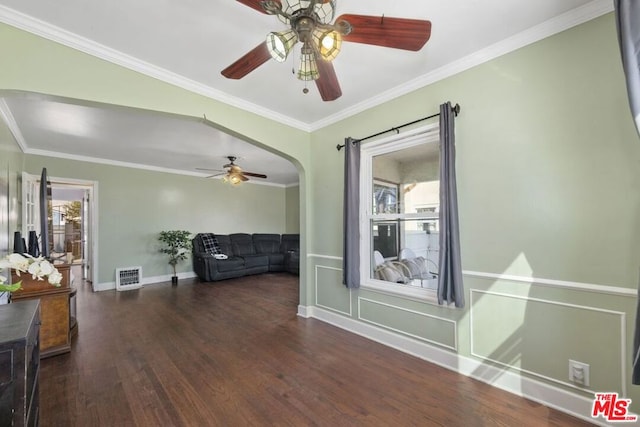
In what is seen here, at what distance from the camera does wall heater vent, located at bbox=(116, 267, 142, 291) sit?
530 cm

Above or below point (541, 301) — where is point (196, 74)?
above

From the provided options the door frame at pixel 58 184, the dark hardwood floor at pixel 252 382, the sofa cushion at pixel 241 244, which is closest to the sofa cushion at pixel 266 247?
the sofa cushion at pixel 241 244

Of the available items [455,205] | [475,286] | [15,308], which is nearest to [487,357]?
[475,286]

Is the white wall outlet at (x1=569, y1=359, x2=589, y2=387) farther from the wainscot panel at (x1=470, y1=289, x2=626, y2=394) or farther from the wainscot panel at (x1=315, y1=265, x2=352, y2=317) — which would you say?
the wainscot panel at (x1=315, y1=265, x2=352, y2=317)

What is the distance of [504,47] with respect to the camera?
209cm

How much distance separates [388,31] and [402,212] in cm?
183

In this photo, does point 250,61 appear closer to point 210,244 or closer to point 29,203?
point 29,203

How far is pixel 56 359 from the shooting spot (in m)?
2.51

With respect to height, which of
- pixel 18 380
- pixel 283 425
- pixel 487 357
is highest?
pixel 18 380

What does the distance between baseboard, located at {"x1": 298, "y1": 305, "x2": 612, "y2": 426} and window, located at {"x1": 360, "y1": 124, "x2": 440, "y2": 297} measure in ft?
1.61

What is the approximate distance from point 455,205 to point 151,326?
3.71 metres

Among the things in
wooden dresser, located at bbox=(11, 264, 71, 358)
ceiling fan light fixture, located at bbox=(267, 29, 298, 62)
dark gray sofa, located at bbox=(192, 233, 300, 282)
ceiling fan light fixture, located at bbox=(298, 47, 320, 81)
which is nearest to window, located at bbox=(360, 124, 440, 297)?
ceiling fan light fixture, located at bbox=(298, 47, 320, 81)

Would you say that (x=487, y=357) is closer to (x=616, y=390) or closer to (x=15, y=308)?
(x=616, y=390)

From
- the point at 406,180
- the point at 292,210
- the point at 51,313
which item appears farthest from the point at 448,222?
the point at 292,210
